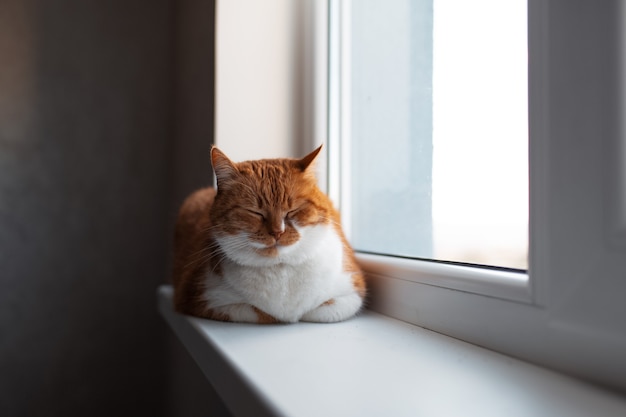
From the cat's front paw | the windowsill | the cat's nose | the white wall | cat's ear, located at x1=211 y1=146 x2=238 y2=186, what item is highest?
the white wall

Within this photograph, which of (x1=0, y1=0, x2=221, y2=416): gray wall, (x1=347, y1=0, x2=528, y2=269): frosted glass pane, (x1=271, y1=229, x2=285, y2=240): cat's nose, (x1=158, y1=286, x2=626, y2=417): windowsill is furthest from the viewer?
(x1=0, y1=0, x2=221, y2=416): gray wall

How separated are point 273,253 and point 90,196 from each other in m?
1.29

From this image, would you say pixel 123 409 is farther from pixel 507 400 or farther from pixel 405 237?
pixel 507 400

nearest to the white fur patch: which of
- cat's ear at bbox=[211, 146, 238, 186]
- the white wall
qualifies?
cat's ear at bbox=[211, 146, 238, 186]

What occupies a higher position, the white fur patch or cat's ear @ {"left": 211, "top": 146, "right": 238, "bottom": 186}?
cat's ear @ {"left": 211, "top": 146, "right": 238, "bottom": 186}

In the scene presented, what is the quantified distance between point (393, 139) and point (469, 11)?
0.33 m

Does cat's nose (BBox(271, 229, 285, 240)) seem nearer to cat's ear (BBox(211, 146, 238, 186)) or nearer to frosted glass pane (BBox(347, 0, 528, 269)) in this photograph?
cat's ear (BBox(211, 146, 238, 186))

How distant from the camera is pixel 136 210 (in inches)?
75.0

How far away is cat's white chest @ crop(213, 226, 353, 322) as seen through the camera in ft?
2.87

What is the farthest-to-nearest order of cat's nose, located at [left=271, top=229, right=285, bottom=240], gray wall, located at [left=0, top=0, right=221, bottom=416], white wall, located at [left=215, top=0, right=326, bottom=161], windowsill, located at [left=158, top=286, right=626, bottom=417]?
gray wall, located at [left=0, top=0, right=221, bottom=416]
white wall, located at [left=215, top=0, right=326, bottom=161]
cat's nose, located at [left=271, top=229, right=285, bottom=240]
windowsill, located at [left=158, top=286, right=626, bottom=417]

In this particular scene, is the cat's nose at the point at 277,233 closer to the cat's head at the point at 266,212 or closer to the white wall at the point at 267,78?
the cat's head at the point at 266,212

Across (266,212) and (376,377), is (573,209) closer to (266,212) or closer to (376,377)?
(376,377)

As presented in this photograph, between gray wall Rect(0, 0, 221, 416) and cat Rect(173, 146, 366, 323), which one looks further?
gray wall Rect(0, 0, 221, 416)

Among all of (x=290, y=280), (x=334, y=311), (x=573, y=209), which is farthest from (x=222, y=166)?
(x=573, y=209)
